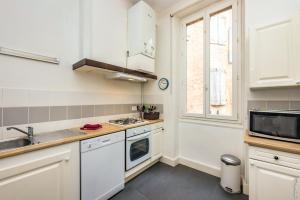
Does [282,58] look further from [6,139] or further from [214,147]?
[6,139]

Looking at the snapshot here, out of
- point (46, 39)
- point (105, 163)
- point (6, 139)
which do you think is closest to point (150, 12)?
point (46, 39)

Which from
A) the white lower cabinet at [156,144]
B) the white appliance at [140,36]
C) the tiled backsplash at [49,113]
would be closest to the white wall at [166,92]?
the white lower cabinet at [156,144]

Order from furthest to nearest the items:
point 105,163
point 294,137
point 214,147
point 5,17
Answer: point 214,147 < point 105,163 < point 5,17 < point 294,137

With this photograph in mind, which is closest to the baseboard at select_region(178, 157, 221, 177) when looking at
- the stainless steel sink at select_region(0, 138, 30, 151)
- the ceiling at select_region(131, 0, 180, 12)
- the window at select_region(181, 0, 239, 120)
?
the window at select_region(181, 0, 239, 120)

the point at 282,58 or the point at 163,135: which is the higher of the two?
the point at 282,58

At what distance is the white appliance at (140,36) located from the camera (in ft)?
7.41

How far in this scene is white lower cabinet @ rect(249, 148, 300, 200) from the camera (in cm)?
114

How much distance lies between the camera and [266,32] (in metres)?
1.44

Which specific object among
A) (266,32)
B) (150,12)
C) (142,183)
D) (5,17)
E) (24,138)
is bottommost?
(142,183)

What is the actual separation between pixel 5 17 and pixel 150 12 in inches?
74.1

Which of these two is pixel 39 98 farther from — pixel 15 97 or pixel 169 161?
pixel 169 161

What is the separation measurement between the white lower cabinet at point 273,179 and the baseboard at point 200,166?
89 centimetres

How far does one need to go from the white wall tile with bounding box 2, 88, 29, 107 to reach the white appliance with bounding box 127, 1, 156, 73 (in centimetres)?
140

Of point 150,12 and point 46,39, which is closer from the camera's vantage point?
point 46,39
